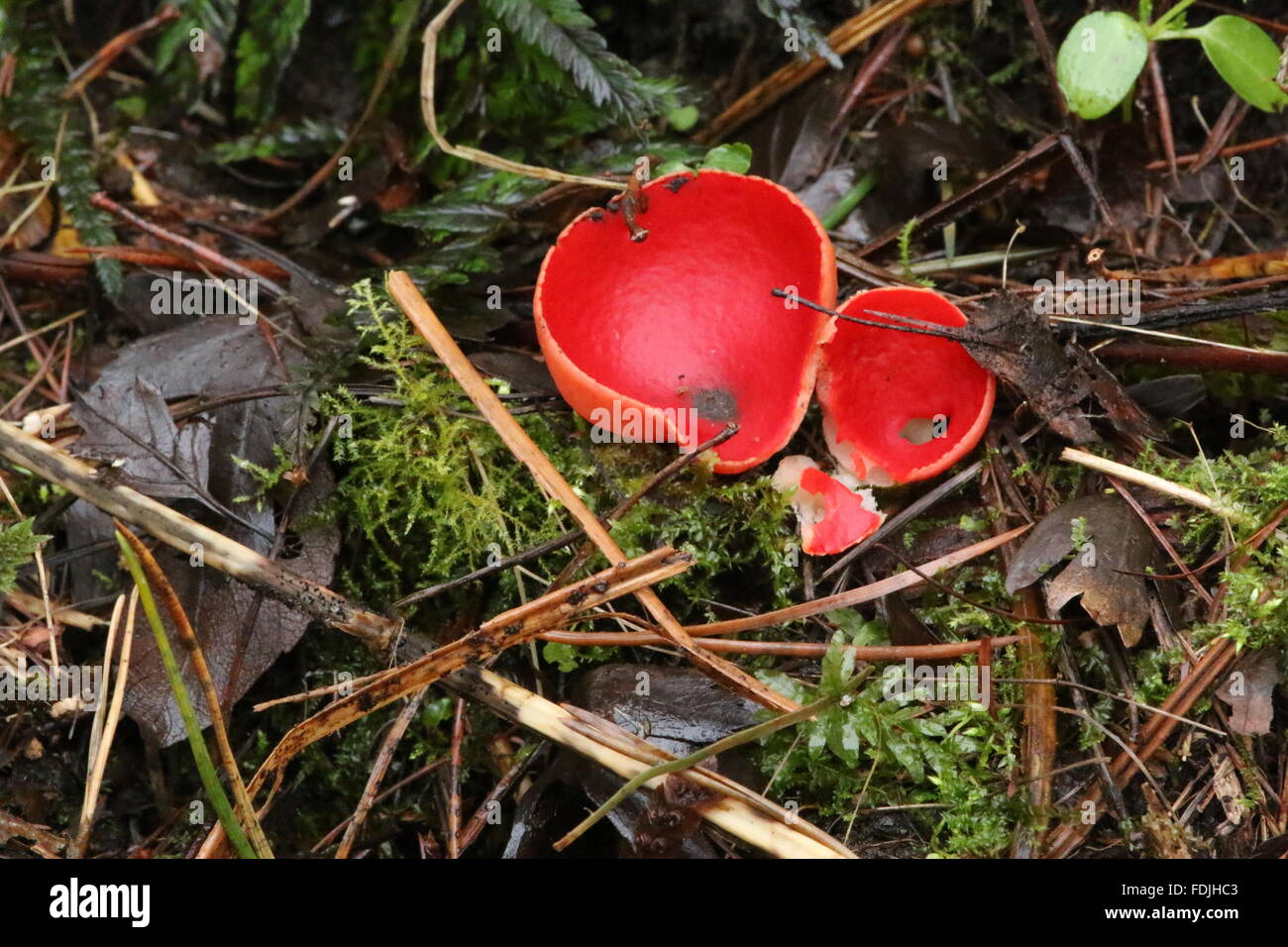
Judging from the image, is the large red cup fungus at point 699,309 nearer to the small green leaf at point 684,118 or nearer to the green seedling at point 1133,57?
the small green leaf at point 684,118

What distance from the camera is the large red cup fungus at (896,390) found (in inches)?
88.8

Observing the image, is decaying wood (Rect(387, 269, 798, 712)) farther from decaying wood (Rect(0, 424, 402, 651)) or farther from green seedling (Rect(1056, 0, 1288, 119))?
green seedling (Rect(1056, 0, 1288, 119))

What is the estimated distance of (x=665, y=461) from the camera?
2.29 metres

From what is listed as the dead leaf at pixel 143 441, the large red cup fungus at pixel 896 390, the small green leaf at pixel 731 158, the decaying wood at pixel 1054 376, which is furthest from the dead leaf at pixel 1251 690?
the dead leaf at pixel 143 441

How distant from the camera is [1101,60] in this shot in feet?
7.38

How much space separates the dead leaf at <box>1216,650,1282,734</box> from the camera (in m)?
1.86

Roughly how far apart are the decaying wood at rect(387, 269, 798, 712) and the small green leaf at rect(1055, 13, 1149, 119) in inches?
53.2

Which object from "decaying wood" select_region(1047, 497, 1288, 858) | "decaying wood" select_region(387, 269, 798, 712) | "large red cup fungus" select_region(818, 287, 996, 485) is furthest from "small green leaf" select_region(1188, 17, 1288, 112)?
"decaying wood" select_region(387, 269, 798, 712)

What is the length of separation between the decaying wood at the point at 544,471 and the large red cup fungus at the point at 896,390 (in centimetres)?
58

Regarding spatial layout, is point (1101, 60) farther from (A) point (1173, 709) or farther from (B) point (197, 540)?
(B) point (197, 540)

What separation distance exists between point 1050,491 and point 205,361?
1.82m

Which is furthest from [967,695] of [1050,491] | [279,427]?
[279,427]

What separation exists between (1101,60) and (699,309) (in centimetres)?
98

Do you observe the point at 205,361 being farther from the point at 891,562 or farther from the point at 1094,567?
the point at 1094,567
